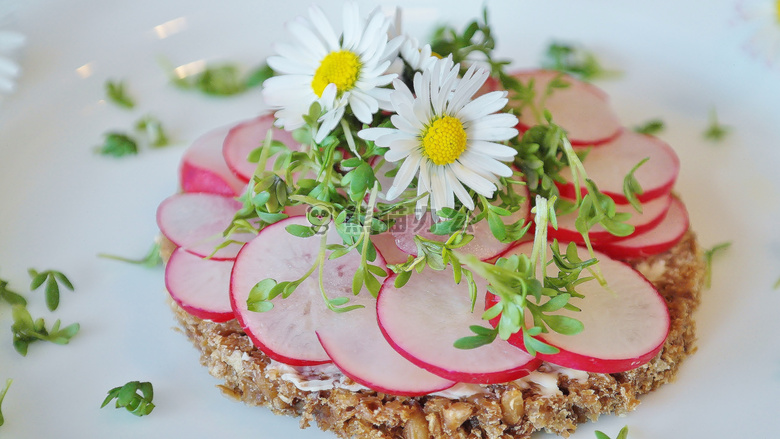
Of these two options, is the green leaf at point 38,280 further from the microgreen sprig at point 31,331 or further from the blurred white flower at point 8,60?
the blurred white flower at point 8,60

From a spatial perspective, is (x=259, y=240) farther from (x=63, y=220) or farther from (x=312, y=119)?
(x=63, y=220)

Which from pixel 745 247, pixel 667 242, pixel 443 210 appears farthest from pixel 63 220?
pixel 745 247

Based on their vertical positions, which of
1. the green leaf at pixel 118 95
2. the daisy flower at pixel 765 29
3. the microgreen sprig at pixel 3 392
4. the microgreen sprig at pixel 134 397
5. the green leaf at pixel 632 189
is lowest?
the microgreen sprig at pixel 3 392

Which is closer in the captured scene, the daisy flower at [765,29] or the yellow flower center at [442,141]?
the yellow flower center at [442,141]

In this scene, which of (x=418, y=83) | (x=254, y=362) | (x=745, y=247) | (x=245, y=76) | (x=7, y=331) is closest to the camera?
(x=418, y=83)

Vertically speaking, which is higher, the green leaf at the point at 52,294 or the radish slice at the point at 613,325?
the radish slice at the point at 613,325

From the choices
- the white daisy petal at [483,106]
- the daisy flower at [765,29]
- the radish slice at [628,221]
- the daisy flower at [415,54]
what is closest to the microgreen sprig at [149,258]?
the daisy flower at [415,54]
